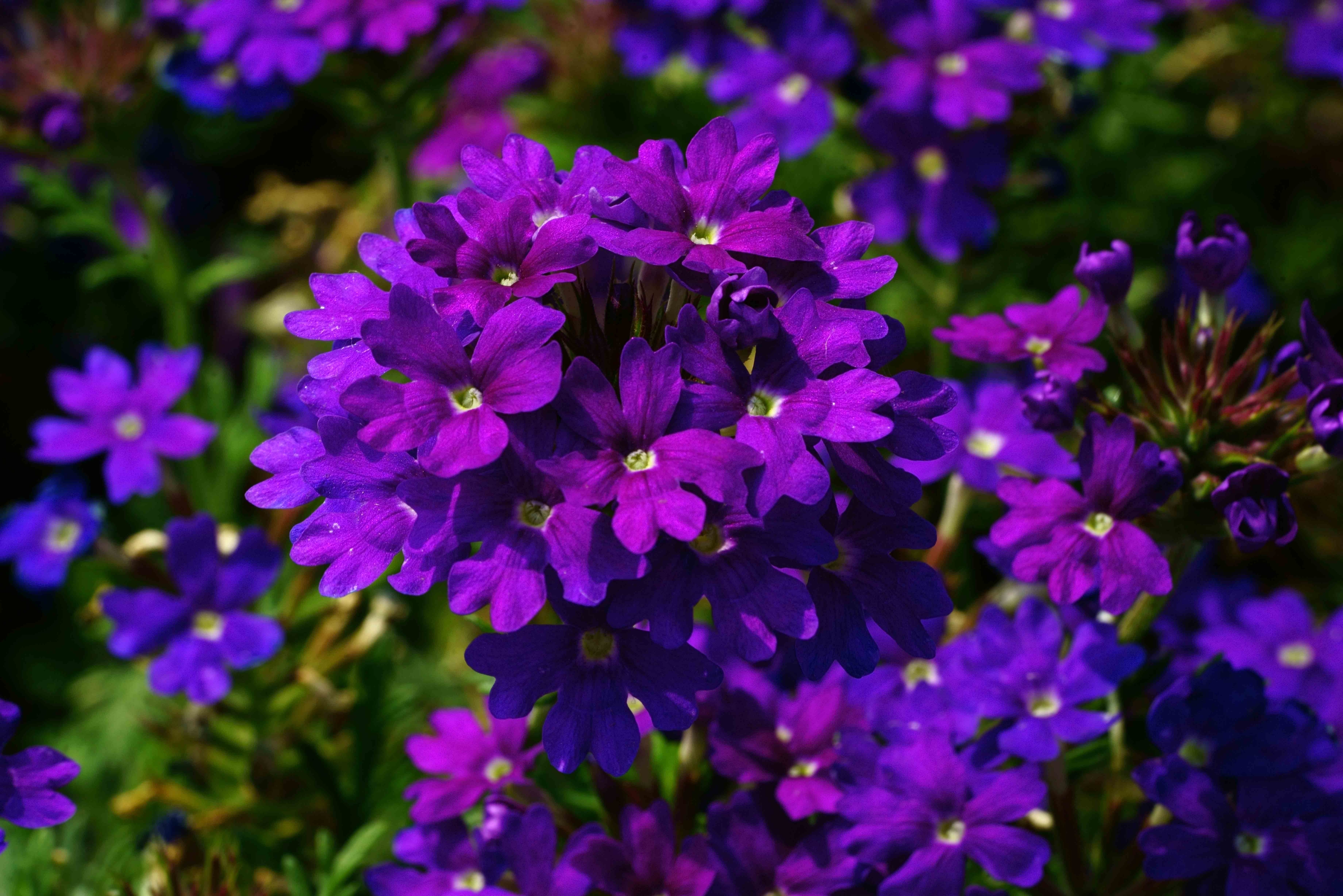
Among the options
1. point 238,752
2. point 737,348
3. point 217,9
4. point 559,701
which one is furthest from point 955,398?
point 217,9

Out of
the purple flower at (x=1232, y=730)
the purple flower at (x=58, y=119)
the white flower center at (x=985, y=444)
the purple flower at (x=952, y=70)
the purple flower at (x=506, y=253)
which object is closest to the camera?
the purple flower at (x=506, y=253)

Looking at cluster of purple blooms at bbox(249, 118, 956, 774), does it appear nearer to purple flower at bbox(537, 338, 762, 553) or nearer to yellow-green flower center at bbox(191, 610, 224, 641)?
purple flower at bbox(537, 338, 762, 553)

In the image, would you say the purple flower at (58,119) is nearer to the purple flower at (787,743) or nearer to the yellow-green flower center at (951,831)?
the purple flower at (787,743)

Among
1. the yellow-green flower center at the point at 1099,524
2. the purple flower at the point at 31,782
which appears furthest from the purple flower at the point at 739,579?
the purple flower at the point at 31,782

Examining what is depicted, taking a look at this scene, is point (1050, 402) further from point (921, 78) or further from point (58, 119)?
point (58, 119)

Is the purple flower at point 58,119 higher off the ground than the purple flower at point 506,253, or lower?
lower

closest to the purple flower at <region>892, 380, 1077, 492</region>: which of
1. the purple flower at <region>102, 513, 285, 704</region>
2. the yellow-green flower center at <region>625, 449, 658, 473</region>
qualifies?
the yellow-green flower center at <region>625, 449, 658, 473</region>
